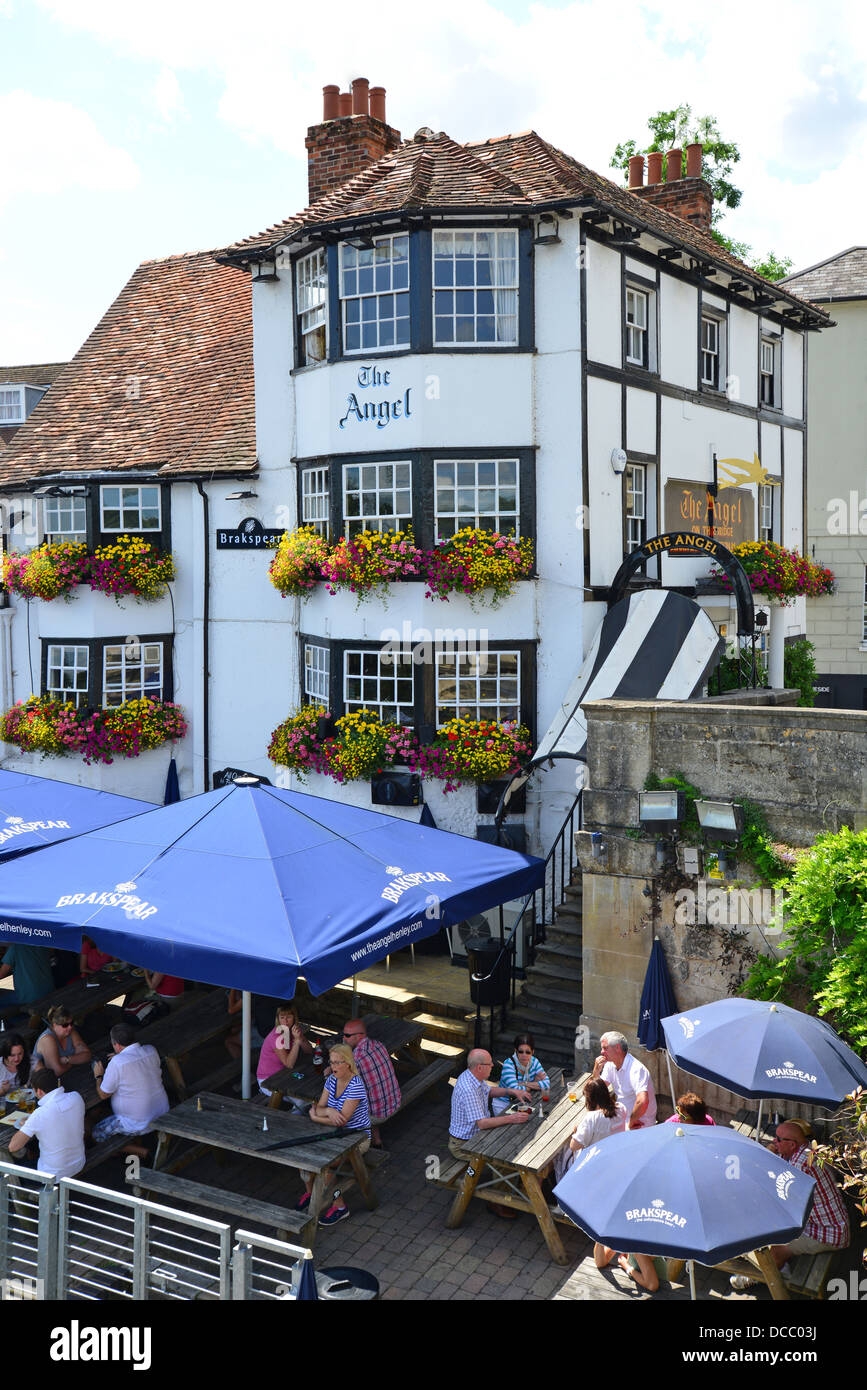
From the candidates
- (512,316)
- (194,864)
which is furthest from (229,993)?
(512,316)

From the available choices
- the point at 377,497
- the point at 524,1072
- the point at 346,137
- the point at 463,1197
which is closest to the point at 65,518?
the point at 377,497

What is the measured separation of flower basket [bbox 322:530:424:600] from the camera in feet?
47.9

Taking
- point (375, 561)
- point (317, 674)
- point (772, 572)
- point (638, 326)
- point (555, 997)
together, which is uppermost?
point (638, 326)

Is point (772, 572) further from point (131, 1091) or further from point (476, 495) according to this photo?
point (131, 1091)

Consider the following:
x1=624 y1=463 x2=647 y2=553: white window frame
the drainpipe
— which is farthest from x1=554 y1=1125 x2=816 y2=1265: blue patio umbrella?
the drainpipe

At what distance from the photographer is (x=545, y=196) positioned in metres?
14.1

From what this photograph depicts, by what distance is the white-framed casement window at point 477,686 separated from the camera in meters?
14.9

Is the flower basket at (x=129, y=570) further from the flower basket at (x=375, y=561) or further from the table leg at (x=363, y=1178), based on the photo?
the table leg at (x=363, y=1178)

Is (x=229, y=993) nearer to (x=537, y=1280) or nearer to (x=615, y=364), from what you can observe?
(x=537, y=1280)

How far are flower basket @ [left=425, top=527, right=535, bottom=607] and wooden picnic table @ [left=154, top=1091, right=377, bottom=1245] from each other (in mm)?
7185

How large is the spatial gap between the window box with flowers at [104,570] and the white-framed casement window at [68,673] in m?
0.90

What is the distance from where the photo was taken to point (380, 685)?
50.3 feet

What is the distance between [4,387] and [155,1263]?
94.6 feet

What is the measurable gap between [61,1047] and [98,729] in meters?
8.08
